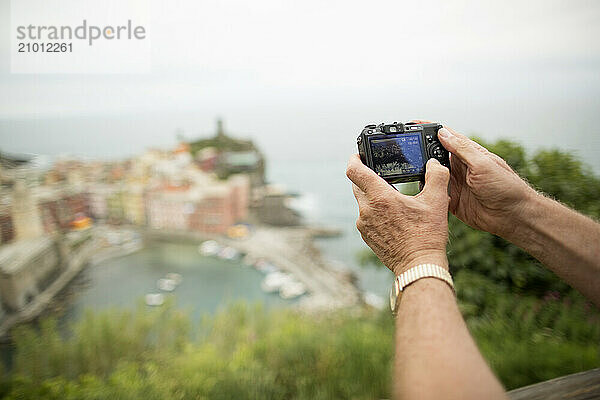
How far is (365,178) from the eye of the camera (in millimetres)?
807

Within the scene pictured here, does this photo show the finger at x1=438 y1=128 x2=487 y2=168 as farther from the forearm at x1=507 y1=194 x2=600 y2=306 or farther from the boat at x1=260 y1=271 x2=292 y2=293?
the boat at x1=260 y1=271 x2=292 y2=293

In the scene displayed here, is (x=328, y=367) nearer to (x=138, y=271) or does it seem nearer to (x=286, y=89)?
(x=138, y=271)

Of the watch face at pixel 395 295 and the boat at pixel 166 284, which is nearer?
the watch face at pixel 395 295

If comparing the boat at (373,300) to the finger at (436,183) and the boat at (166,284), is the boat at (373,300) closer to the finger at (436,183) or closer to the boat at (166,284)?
the boat at (166,284)

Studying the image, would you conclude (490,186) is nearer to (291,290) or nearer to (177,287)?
(291,290)

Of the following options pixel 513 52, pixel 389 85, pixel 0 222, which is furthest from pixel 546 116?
pixel 0 222

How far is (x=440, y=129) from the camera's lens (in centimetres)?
93

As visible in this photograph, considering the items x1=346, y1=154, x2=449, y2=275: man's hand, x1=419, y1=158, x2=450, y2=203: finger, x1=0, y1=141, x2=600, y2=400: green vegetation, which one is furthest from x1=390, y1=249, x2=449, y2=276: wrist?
x1=0, y1=141, x2=600, y2=400: green vegetation

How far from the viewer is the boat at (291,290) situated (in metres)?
2.42

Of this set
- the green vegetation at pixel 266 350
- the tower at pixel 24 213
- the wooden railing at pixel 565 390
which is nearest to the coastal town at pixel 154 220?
the tower at pixel 24 213

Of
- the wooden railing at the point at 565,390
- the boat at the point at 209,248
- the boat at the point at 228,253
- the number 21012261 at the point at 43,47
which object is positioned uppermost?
the number 21012261 at the point at 43,47

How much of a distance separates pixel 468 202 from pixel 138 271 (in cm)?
178

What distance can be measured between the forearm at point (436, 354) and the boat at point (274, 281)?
1.84 meters

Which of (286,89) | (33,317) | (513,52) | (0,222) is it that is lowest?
(33,317)
